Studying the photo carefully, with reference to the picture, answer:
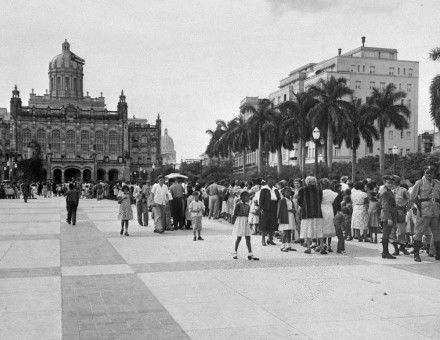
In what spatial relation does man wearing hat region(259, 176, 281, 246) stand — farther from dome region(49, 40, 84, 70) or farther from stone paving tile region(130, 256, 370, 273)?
dome region(49, 40, 84, 70)

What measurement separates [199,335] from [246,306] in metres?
1.52

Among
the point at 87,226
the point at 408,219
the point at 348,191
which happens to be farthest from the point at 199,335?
the point at 87,226

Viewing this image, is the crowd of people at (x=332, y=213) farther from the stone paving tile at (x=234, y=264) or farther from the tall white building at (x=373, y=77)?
the tall white building at (x=373, y=77)

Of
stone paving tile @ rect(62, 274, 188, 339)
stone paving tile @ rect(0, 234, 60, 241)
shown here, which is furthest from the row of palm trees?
stone paving tile @ rect(62, 274, 188, 339)

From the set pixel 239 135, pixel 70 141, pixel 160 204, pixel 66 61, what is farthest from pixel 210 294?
pixel 66 61

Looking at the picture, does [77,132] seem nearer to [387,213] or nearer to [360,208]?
[360,208]

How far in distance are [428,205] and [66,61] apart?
454 ft

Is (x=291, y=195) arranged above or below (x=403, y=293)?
above

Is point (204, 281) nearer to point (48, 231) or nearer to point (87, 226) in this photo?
point (48, 231)

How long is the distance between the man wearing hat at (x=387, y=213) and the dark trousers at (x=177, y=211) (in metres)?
8.38

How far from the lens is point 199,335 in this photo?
6742mm

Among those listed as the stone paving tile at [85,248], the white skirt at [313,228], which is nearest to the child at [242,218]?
the white skirt at [313,228]

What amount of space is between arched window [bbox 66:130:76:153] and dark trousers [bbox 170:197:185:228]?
118 meters

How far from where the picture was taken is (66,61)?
5625 inches
